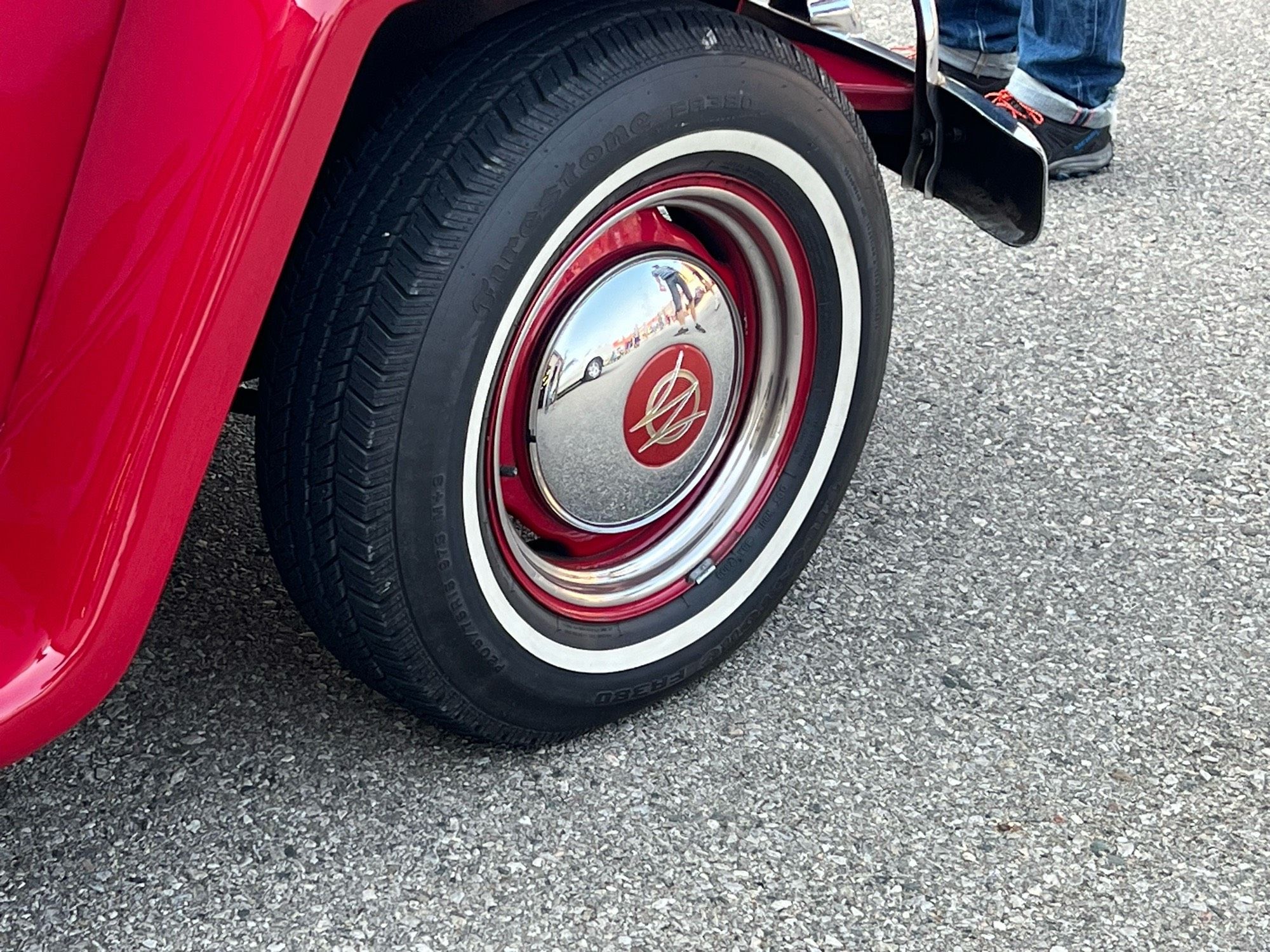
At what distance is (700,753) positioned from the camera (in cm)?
173

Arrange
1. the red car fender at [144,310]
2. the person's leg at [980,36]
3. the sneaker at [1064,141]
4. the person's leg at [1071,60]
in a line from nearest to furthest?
the red car fender at [144,310] < the person's leg at [1071,60] < the sneaker at [1064,141] < the person's leg at [980,36]

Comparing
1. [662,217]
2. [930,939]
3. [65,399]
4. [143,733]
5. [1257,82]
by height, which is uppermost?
[65,399]

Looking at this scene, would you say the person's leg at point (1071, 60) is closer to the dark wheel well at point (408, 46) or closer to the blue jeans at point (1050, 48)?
the blue jeans at point (1050, 48)

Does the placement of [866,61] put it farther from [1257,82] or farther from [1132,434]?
[1257,82]

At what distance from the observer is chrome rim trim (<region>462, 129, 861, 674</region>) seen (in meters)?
1.40

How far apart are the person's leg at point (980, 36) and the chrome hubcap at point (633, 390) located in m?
2.03

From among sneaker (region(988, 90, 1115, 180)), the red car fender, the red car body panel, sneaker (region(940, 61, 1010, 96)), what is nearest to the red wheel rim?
the red car fender

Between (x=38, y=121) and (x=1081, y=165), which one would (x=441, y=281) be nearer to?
(x=38, y=121)

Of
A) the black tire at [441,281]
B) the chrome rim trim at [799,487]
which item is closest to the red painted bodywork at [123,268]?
the black tire at [441,281]

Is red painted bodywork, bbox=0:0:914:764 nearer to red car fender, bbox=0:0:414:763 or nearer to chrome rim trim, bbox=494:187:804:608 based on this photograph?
red car fender, bbox=0:0:414:763

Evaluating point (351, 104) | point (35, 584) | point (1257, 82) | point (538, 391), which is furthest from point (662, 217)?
point (1257, 82)

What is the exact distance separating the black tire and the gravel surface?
0.65 ft

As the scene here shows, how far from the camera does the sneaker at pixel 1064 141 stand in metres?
3.23

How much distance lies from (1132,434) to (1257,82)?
1923 mm
